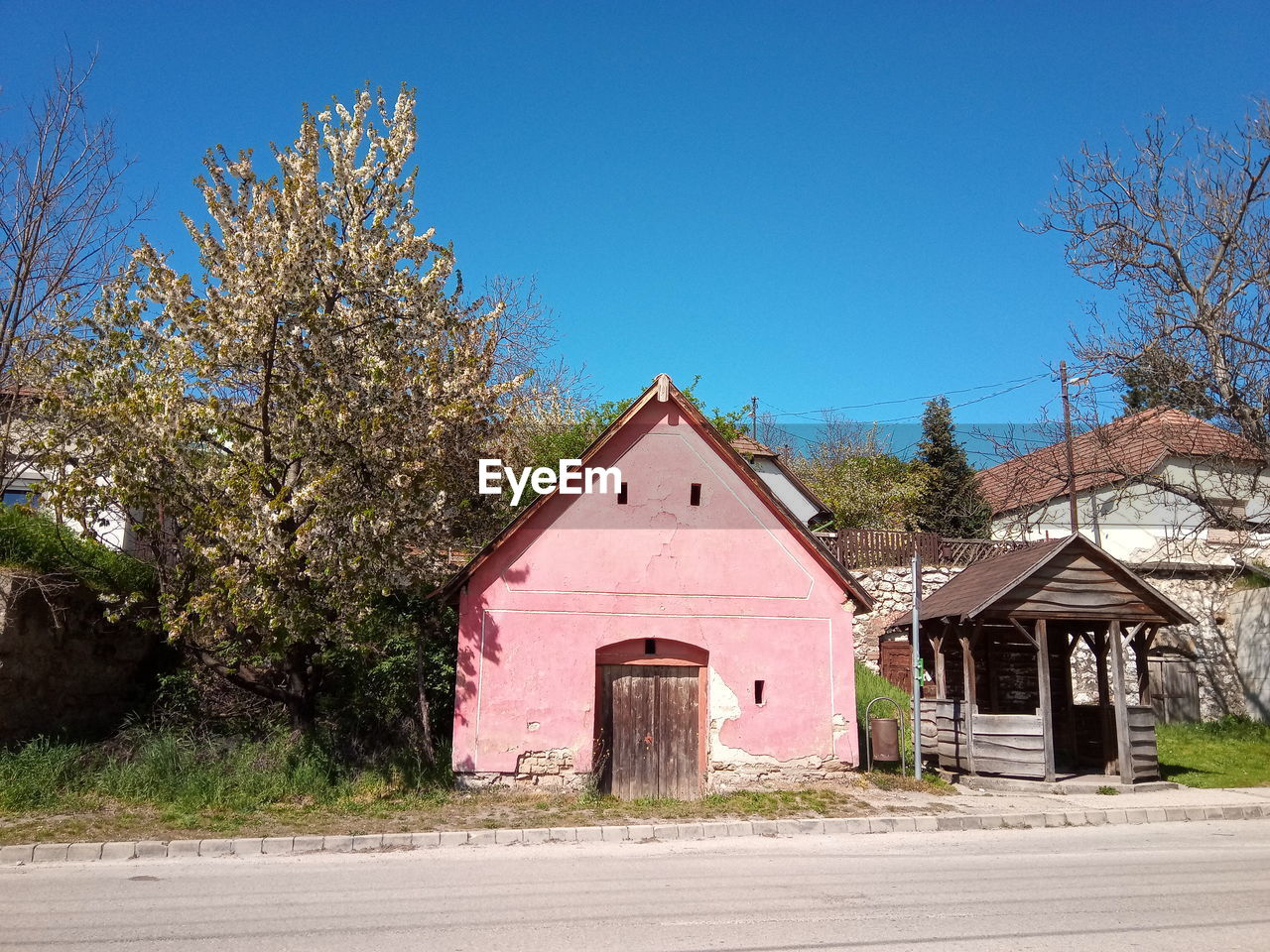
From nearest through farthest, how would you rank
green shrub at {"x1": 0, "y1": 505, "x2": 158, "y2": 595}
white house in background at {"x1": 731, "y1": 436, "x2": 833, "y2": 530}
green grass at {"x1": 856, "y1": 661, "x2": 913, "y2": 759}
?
green shrub at {"x1": 0, "y1": 505, "x2": 158, "y2": 595} → green grass at {"x1": 856, "y1": 661, "x2": 913, "y2": 759} → white house in background at {"x1": 731, "y1": 436, "x2": 833, "y2": 530}

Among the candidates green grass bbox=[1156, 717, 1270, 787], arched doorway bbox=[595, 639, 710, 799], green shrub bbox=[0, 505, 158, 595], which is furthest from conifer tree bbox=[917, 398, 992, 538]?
green shrub bbox=[0, 505, 158, 595]

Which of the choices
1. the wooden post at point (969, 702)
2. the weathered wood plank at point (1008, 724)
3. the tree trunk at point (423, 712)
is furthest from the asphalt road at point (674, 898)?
the wooden post at point (969, 702)

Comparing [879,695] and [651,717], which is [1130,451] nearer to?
[879,695]

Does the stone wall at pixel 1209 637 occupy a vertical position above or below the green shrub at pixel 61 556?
below

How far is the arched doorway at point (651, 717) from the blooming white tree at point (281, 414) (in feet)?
12.3

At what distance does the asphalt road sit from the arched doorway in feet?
10.2

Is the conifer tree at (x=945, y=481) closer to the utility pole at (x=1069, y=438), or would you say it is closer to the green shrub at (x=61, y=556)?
the utility pole at (x=1069, y=438)

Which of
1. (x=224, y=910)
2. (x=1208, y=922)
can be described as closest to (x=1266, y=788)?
(x=1208, y=922)

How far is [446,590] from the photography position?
1441cm

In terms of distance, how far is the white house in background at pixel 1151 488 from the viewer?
63.7 feet

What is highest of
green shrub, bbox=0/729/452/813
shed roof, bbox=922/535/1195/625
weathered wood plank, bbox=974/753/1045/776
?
shed roof, bbox=922/535/1195/625

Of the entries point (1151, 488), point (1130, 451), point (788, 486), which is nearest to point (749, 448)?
point (788, 486)

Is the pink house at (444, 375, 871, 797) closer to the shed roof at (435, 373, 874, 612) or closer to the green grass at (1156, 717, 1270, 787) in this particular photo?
the shed roof at (435, 373, 874, 612)

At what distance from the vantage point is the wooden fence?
86.6 ft
